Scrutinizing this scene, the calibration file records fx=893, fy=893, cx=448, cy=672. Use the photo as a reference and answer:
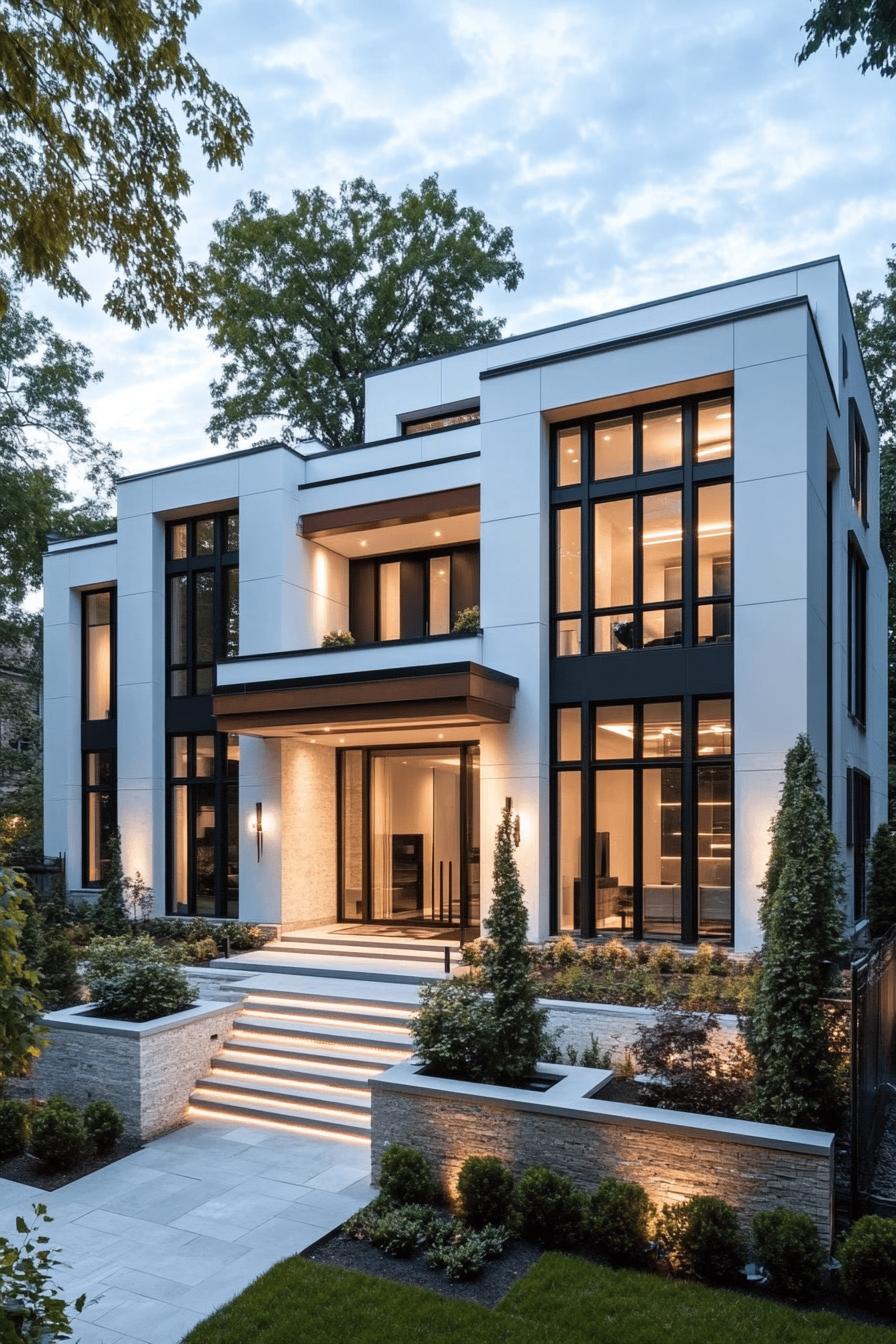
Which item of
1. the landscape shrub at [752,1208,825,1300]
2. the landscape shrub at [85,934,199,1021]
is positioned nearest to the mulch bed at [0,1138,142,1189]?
the landscape shrub at [85,934,199,1021]

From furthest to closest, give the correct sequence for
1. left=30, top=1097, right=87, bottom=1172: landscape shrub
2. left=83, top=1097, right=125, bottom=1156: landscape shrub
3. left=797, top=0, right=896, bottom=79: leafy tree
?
1. left=83, top=1097, right=125, bottom=1156: landscape shrub
2. left=30, top=1097, right=87, bottom=1172: landscape shrub
3. left=797, top=0, right=896, bottom=79: leafy tree

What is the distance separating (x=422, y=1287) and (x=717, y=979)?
559 cm

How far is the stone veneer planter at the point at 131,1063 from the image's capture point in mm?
9031

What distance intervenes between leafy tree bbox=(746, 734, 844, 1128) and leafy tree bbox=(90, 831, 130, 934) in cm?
1179

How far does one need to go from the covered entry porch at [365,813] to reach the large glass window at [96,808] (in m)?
4.74

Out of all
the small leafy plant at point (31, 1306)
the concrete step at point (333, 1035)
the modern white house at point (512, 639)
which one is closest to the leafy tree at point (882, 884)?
the modern white house at point (512, 639)

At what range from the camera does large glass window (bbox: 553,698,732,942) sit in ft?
39.2

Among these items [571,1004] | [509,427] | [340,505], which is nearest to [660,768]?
[571,1004]

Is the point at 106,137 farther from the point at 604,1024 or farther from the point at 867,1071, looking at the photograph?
the point at 604,1024

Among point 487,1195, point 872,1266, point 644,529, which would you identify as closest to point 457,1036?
point 487,1195

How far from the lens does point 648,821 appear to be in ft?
40.8

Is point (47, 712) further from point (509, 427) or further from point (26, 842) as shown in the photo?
point (509, 427)

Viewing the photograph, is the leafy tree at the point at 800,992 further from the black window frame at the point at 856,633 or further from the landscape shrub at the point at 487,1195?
the black window frame at the point at 856,633

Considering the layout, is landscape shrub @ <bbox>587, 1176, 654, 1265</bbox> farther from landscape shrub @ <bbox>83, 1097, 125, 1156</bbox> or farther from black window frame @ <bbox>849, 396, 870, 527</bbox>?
black window frame @ <bbox>849, 396, 870, 527</bbox>
